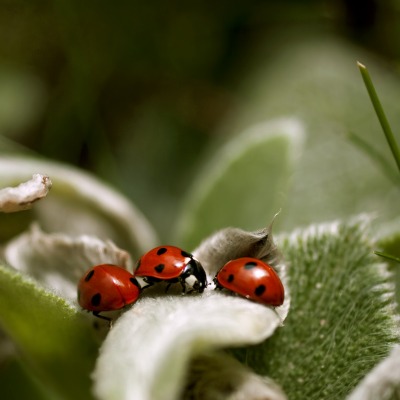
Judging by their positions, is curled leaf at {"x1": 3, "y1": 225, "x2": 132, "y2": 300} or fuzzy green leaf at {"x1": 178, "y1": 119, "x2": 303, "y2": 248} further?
fuzzy green leaf at {"x1": 178, "y1": 119, "x2": 303, "y2": 248}

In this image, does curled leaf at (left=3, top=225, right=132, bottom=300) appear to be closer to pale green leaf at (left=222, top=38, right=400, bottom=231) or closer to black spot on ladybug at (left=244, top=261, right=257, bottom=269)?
black spot on ladybug at (left=244, top=261, right=257, bottom=269)

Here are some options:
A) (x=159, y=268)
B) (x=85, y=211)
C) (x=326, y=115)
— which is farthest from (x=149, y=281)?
(x=326, y=115)

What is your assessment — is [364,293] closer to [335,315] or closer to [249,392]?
[335,315]

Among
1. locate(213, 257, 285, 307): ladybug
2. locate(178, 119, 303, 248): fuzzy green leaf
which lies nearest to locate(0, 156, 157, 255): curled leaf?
locate(178, 119, 303, 248): fuzzy green leaf

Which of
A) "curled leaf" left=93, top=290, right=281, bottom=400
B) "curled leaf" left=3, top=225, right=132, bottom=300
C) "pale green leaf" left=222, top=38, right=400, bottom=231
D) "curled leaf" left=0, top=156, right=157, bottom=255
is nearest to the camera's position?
"curled leaf" left=93, top=290, right=281, bottom=400

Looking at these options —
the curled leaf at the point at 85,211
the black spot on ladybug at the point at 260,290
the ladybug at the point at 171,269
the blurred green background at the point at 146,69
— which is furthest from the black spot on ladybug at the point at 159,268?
the blurred green background at the point at 146,69

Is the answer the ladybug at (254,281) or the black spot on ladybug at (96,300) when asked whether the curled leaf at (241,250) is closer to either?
the ladybug at (254,281)
